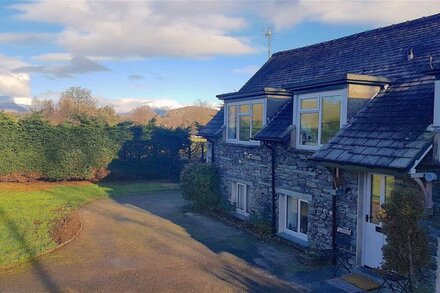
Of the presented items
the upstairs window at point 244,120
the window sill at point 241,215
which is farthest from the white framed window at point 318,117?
the window sill at point 241,215

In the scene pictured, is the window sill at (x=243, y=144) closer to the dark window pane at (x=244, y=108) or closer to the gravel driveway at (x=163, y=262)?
the dark window pane at (x=244, y=108)

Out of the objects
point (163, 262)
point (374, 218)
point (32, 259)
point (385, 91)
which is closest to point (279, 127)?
point (385, 91)

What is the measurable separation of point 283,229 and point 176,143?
15916mm

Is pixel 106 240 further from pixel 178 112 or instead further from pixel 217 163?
pixel 178 112

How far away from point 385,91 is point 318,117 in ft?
6.48

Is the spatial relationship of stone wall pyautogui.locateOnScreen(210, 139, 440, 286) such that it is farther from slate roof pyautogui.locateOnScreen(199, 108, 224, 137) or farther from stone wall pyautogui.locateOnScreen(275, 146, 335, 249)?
slate roof pyautogui.locateOnScreen(199, 108, 224, 137)

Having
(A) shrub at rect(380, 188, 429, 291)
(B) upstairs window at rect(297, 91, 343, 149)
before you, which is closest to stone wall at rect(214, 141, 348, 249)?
(B) upstairs window at rect(297, 91, 343, 149)

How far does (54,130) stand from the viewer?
83.7ft

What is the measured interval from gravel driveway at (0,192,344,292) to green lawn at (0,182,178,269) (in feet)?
2.39

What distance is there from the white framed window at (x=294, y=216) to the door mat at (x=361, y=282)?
297 centimetres

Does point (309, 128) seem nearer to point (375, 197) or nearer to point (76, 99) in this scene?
point (375, 197)

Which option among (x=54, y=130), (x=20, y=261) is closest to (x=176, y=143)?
(x=54, y=130)

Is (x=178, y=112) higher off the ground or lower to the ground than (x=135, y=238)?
higher

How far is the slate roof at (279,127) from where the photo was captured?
12875mm
